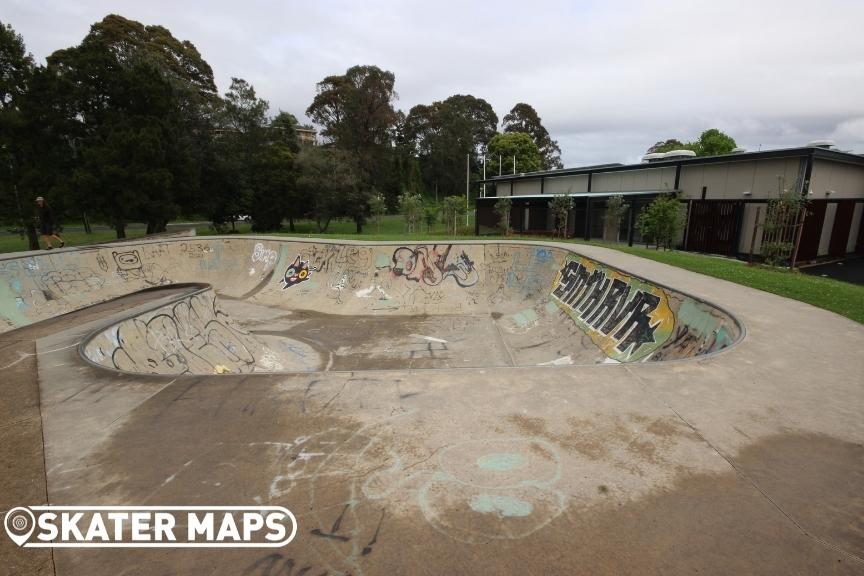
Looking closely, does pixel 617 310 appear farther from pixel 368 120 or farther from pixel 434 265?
pixel 368 120

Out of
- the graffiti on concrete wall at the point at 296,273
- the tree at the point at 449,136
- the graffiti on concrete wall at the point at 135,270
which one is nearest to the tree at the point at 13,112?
the graffiti on concrete wall at the point at 135,270

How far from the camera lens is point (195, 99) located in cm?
3066

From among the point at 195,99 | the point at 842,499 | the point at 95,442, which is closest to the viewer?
the point at 842,499

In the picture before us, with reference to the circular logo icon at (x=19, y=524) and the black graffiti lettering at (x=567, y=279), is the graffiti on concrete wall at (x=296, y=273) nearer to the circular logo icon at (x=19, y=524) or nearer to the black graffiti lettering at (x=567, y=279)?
the black graffiti lettering at (x=567, y=279)

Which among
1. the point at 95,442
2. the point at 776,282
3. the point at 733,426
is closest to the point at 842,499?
the point at 733,426

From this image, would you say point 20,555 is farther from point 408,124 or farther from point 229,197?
point 408,124

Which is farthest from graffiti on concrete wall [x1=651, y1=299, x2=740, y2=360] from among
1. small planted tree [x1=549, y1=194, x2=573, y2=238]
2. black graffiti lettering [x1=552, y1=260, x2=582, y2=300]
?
small planted tree [x1=549, y1=194, x2=573, y2=238]

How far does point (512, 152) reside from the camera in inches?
2200

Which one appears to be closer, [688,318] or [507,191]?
[688,318]

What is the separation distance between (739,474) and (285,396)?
4.38 m

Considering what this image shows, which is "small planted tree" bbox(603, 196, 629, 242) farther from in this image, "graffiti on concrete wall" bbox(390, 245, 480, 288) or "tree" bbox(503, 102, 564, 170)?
"tree" bbox(503, 102, 564, 170)

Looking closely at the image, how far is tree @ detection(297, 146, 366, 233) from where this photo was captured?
34.4 m

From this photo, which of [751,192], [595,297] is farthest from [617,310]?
[751,192]

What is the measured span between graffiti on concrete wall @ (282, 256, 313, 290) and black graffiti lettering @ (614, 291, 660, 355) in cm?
1237
